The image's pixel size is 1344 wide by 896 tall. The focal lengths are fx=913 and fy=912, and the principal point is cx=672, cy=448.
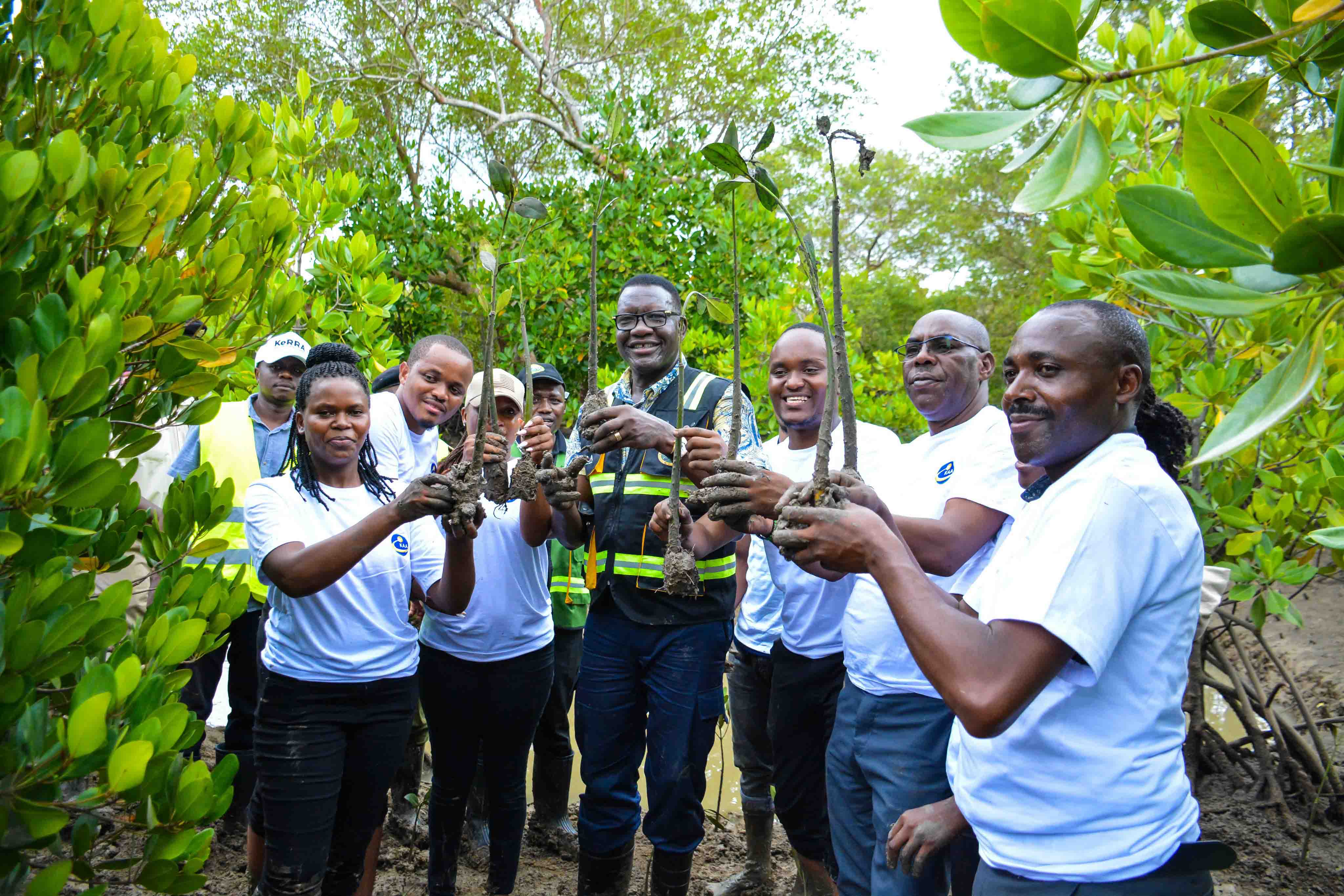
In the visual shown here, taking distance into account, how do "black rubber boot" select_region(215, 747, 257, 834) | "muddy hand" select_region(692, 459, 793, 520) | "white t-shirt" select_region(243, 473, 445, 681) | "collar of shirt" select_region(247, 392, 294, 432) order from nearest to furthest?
"muddy hand" select_region(692, 459, 793, 520) → "white t-shirt" select_region(243, 473, 445, 681) → "black rubber boot" select_region(215, 747, 257, 834) → "collar of shirt" select_region(247, 392, 294, 432)

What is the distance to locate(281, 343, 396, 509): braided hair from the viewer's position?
286 cm

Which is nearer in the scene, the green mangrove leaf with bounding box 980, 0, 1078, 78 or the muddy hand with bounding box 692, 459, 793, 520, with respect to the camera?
the green mangrove leaf with bounding box 980, 0, 1078, 78

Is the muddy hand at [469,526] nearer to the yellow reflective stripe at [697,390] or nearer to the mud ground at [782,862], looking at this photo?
the yellow reflective stripe at [697,390]

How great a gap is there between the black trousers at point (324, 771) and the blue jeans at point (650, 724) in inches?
24.8

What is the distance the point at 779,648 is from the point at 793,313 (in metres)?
3.15

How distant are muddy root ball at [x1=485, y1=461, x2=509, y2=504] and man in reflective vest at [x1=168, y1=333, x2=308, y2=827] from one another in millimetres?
1180

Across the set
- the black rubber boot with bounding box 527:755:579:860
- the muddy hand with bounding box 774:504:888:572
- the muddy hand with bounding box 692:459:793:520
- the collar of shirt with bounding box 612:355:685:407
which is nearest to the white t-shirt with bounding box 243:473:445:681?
the collar of shirt with bounding box 612:355:685:407

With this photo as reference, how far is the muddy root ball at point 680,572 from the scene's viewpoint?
7.85ft

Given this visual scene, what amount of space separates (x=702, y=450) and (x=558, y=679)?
7.22 ft

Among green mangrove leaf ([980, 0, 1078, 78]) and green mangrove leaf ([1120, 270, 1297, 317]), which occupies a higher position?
green mangrove leaf ([980, 0, 1078, 78])

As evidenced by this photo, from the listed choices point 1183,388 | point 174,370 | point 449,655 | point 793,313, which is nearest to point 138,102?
point 174,370

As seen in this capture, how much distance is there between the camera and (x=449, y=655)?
3.23 meters

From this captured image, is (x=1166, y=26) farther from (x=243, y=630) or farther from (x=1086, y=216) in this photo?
(x=243, y=630)

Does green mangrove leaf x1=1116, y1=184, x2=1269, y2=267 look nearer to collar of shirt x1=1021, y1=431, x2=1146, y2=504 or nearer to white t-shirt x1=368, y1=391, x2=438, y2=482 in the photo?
collar of shirt x1=1021, y1=431, x2=1146, y2=504
